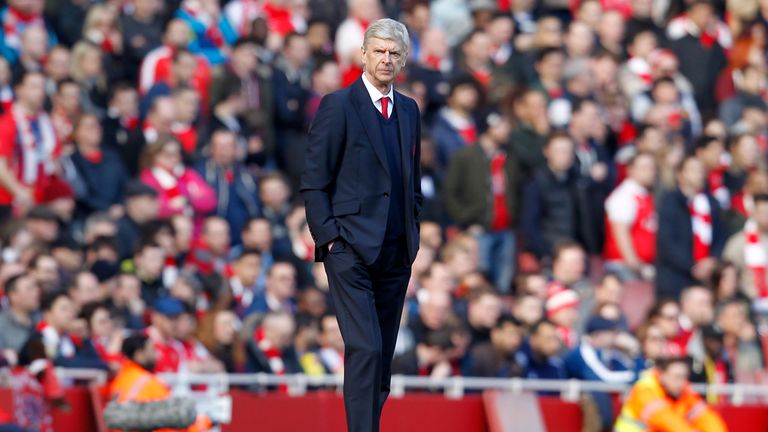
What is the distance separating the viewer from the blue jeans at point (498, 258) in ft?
58.7

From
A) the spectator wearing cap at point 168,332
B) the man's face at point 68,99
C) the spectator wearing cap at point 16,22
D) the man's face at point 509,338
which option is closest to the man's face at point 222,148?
the man's face at point 68,99

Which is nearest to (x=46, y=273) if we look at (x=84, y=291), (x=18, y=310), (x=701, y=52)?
(x=84, y=291)

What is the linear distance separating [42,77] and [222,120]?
188cm

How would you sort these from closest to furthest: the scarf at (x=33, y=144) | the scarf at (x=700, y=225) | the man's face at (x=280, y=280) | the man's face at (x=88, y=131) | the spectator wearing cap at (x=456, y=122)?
the man's face at (x=280, y=280), the scarf at (x=33, y=144), the man's face at (x=88, y=131), the spectator wearing cap at (x=456, y=122), the scarf at (x=700, y=225)

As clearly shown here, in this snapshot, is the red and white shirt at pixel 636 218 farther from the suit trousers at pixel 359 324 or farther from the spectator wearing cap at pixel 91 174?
the suit trousers at pixel 359 324

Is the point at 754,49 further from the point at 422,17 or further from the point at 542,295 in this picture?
the point at 542,295

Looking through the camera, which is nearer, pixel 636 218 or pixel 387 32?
pixel 387 32

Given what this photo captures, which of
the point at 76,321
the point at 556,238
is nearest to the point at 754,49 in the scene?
the point at 556,238

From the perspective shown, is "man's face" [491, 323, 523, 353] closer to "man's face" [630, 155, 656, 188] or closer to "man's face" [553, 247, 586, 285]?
"man's face" [553, 247, 586, 285]

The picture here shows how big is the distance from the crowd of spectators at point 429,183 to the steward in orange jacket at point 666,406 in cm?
114

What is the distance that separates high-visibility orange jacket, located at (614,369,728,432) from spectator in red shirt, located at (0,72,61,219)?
15.7 ft

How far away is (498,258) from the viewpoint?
18.0 m

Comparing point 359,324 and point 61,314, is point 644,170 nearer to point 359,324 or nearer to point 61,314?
point 61,314

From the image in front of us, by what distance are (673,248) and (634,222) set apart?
0.47 meters
